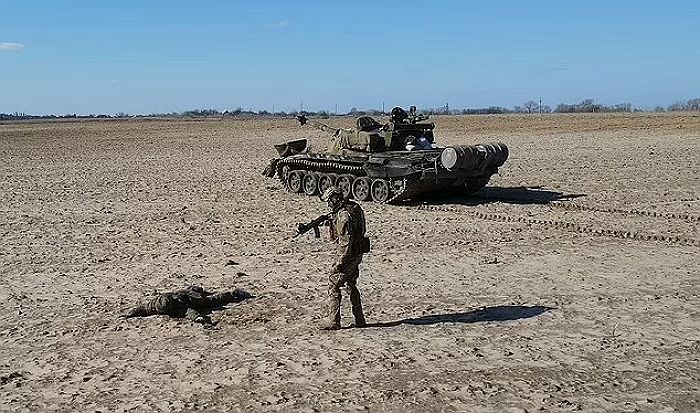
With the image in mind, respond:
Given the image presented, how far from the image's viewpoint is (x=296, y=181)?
66.0ft

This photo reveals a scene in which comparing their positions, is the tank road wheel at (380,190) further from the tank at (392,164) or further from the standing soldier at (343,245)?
the standing soldier at (343,245)

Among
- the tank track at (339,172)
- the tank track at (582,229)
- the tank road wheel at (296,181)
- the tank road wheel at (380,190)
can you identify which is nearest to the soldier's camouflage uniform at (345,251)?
the tank track at (582,229)

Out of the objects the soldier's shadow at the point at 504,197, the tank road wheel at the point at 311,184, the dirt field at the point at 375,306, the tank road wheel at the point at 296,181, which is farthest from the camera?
the tank road wheel at the point at 296,181

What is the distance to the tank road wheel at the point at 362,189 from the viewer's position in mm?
17984

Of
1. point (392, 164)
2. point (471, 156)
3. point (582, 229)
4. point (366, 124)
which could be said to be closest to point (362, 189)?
point (392, 164)

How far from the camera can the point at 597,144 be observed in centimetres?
3553

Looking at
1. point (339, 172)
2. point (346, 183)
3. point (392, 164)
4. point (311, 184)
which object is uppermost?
point (392, 164)

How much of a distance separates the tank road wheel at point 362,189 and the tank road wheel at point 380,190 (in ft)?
0.46

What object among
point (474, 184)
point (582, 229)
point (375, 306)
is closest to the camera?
point (375, 306)

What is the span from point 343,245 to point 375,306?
1366 millimetres

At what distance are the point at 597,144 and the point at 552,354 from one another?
29.8 m

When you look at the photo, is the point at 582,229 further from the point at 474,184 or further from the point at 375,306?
the point at 375,306

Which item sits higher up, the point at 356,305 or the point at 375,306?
the point at 356,305

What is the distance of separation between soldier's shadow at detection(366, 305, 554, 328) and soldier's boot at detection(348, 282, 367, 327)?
4.6 inches
